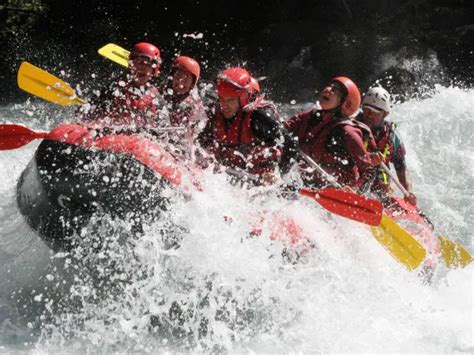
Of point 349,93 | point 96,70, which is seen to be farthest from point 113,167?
point 96,70

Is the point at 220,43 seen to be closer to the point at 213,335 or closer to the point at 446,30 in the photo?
the point at 446,30

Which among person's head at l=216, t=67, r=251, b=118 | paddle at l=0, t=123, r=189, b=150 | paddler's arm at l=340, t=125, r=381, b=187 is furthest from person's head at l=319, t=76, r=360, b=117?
paddle at l=0, t=123, r=189, b=150

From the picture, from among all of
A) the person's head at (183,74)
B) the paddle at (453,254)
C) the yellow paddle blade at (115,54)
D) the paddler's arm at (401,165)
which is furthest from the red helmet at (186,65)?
the paddler's arm at (401,165)

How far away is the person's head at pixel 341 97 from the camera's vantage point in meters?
4.71

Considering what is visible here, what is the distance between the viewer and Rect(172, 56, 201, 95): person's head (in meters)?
5.01

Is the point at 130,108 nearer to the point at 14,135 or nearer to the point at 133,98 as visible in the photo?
the point at 133,98

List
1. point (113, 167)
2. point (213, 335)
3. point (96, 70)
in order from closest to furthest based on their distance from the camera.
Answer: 1. point (113, 167)
2. point (213, 335)
3. point (96, 70)

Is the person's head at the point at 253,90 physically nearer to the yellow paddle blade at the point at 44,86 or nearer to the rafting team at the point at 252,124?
the rafting team at the point at 252,124

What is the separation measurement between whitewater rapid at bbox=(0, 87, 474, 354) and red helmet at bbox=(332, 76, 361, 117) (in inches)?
34.2

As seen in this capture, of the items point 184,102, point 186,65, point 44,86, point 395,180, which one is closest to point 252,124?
point 184,102

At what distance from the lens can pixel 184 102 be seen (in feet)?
16.3

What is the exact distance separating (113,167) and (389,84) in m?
7.83

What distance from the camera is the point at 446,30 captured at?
10.8 metres

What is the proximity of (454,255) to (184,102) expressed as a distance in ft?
8.44
